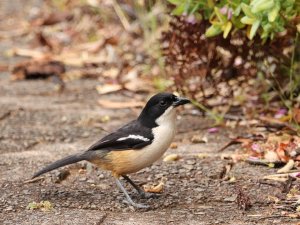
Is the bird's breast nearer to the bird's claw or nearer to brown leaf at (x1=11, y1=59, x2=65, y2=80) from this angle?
the bird's claw

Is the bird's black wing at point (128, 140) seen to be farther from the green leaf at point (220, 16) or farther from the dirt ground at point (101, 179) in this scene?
the green leaf at point (220, 16)

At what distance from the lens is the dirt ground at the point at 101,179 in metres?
3.82

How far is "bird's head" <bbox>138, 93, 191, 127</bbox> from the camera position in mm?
4297

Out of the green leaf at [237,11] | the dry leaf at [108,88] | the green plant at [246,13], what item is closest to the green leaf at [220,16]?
the green plant at [246,13]

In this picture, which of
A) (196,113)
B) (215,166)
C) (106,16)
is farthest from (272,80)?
(106,16)

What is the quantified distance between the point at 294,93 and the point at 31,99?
8.91ft

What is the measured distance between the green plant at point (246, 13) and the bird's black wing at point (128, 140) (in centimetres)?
97

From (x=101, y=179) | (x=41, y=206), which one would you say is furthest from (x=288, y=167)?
(x=41, y=206)

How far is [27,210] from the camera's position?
3.92 meters

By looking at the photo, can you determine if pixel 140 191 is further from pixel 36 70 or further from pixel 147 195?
pixel 36 70

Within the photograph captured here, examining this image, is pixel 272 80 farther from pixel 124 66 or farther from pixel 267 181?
pixel 124 66

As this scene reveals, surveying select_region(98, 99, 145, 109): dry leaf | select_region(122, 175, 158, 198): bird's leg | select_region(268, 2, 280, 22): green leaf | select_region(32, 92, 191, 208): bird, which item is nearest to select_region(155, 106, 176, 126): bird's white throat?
select_region(32, 92, 191, 208): bird

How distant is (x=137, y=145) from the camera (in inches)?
164

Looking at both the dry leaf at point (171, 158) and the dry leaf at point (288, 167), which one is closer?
the dry leaf at point (288, 167)
